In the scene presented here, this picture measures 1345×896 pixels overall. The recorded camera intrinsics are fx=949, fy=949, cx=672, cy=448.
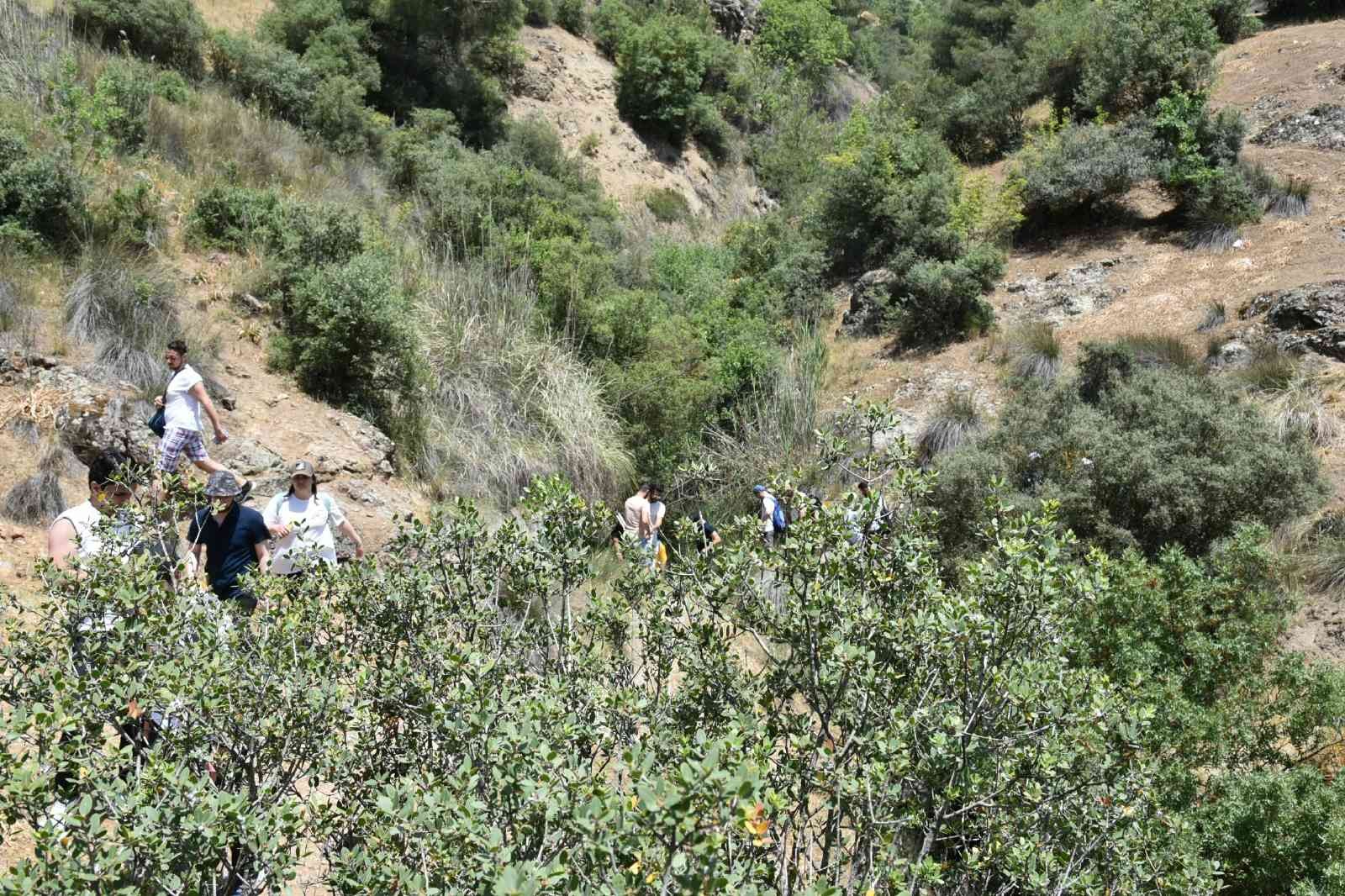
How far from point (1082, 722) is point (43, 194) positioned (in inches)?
394

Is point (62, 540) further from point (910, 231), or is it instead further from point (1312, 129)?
point (1312, 129)

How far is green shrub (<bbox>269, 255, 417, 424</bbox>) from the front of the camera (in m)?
9.47

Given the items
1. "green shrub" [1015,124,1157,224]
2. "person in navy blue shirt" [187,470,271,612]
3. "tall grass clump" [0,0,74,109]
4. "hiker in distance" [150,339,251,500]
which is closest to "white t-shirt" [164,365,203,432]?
"hiker in distance" [150,339,251,500]

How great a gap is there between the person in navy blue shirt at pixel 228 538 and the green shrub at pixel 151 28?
11693 millimetres

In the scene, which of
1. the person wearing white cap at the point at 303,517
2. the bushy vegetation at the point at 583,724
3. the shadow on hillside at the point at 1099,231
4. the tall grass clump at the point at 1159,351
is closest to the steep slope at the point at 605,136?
the shadow on hillside at the point at 1099,231

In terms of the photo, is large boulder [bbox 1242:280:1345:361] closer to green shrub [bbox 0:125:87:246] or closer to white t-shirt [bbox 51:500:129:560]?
white t-shirt [bbox 51:500:129:560]

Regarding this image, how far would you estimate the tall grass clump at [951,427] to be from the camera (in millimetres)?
11891

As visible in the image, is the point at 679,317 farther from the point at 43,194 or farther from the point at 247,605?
the point at 247,605

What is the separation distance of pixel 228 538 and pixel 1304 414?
1077 cm

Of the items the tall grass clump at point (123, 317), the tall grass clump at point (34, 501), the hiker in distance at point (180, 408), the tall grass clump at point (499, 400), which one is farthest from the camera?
the tall grass clump at point (499, 400)

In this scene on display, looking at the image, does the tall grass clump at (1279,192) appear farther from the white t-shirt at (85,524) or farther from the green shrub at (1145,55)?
the white t-shirt at (85,524)

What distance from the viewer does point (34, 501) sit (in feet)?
23.3

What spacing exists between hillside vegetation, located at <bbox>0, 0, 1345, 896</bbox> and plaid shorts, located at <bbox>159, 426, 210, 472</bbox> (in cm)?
124

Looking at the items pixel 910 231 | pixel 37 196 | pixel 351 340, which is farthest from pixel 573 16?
pixel 37 196
